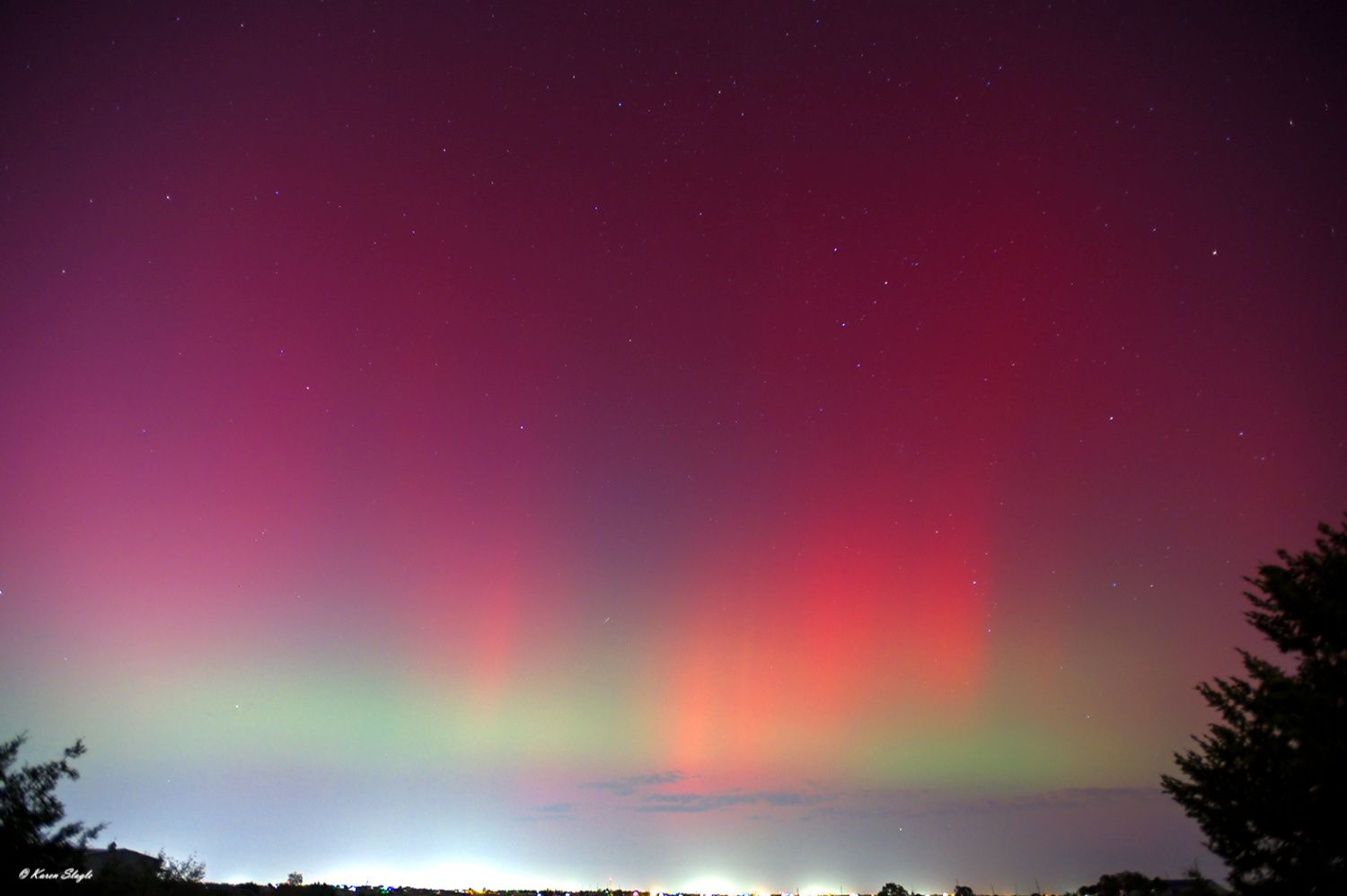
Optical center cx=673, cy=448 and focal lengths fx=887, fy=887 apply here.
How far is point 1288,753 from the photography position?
18.1 metres

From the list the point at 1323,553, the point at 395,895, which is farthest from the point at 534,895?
the point at 1323,553

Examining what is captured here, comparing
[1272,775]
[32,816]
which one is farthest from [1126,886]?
[32,816]

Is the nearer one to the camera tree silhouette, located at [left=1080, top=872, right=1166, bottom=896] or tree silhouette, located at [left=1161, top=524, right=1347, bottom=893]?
tree silhouette, located at [left=1161, top=524, right=1347, bottom=893]

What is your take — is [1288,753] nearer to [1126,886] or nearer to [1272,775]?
[1272,775]

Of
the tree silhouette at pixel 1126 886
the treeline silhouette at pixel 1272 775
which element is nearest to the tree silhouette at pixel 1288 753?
the treeline silhouette at pixel 1272 775

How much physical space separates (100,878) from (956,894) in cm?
4670

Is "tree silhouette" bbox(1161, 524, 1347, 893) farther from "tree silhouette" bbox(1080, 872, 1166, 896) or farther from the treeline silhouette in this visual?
"tree silhouette" bbox(1080, 872, 1166, 896)

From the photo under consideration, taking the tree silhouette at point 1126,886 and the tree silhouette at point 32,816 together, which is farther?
the tree silhouette at point 1126,886

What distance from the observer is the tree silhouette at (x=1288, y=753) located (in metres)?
14.8

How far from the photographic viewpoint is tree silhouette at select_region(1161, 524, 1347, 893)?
14781mm


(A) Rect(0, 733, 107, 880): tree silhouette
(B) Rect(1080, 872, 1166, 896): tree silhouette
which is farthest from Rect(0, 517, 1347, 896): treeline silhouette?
(B) Rect(1080, 872, 1166, 896): tree silhouette

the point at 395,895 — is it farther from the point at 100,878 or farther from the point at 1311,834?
the point at 1311,834

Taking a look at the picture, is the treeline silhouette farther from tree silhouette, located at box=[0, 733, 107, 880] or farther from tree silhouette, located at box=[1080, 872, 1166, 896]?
tree silhouette, located at box=[1080, 872, 1166, 896]

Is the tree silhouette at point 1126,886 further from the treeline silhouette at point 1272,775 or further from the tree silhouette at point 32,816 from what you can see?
the tree silhouette at point 32,816
